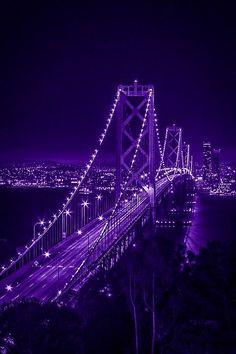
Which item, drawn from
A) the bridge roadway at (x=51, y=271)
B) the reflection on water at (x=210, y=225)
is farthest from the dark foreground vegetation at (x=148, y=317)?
the reflection on water at (x=210, y=225)

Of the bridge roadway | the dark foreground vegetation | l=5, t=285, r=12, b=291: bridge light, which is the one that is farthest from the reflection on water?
the dark foreground vegetation

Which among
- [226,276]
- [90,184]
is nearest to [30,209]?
[90,184]

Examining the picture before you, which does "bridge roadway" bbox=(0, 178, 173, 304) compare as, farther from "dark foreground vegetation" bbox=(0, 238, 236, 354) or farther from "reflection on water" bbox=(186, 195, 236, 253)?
"reflection on water" bbox=(186, 195, 236, 253)

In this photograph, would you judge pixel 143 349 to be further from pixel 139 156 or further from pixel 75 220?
pixel 75 220

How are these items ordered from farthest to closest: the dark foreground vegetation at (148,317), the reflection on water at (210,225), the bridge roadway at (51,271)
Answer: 1. the reflection on water at (210,225)
2. the bridge roadway at (51,271)
3. the dark foreground vegetation at (148,317)

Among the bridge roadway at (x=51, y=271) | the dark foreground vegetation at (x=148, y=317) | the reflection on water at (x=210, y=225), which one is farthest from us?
the reflection on water at (x=210, y=225)

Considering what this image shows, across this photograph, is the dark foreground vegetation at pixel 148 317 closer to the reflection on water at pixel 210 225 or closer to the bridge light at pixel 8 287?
the bridge light at pixel 8 287

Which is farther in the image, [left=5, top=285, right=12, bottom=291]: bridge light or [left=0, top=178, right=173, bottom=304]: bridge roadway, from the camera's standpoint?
[left=5, top=285, right=12, bottom=291]: bridge light
